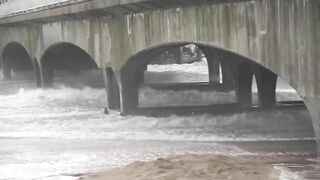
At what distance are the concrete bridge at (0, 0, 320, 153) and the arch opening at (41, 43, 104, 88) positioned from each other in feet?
0.44

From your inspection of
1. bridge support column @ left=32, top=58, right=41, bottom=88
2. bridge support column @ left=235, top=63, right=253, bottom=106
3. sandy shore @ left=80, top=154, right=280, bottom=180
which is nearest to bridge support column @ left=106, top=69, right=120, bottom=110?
bridge support column @ left=235, top=63, right=253, bottom=106

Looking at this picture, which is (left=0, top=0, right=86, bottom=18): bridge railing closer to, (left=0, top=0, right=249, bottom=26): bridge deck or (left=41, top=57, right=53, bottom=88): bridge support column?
(left=0, top=0, right=249, bottom=26): bridge deck

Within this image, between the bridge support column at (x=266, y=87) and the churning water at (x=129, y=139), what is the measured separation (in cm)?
93

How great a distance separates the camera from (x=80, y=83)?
4003 centimetres

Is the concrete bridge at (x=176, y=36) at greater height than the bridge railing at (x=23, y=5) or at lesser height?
lesser

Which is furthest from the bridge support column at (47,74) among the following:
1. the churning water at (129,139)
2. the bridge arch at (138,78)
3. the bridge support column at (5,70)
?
the bridge arch at (138,78)

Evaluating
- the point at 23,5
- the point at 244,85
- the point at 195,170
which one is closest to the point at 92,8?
the point at 244,85

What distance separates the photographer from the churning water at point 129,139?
46.0ft

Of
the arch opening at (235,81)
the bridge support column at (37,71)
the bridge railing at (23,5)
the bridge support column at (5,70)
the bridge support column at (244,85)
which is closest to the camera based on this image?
the arch opening at (235,81)

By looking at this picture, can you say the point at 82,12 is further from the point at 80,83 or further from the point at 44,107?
the point at 80,83

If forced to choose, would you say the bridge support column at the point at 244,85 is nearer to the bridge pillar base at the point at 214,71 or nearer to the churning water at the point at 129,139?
the churning water at the point at 129,139

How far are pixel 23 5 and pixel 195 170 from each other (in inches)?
970

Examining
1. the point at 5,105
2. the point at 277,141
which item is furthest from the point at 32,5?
the point at 277,141

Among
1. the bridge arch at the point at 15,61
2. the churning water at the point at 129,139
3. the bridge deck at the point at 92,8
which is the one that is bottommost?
the churning water at the point at 129,139
